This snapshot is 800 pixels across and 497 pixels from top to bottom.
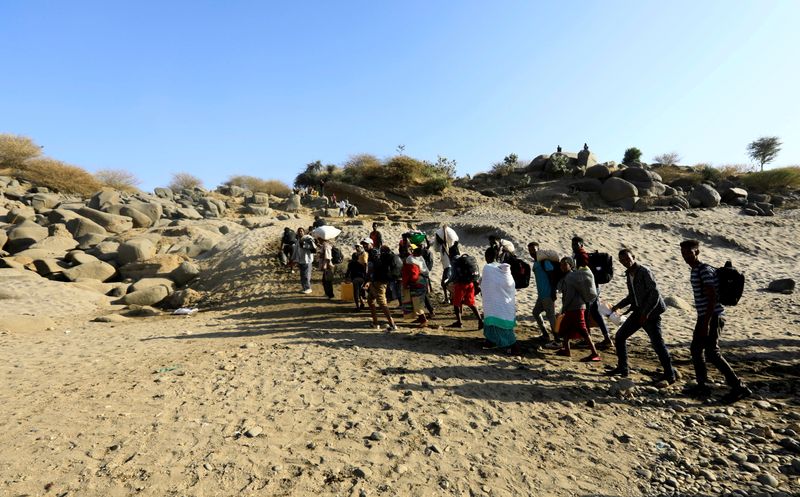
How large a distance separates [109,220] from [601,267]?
2032 cm

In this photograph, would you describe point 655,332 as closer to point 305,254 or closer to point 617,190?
point 305,254

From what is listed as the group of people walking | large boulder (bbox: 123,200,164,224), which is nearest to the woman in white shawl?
the group of people walking

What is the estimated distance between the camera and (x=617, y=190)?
22172 millimetres

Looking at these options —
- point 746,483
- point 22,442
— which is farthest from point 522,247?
point 22,442

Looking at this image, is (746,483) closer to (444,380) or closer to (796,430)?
(796,430)

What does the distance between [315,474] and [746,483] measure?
3.23 meters

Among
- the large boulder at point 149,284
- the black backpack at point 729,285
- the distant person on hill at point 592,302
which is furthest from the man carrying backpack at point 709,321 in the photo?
the large boulder at point 149,284

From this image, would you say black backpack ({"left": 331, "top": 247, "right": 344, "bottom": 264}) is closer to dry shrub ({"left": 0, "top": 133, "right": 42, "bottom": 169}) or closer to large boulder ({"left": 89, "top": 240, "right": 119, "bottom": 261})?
large boulder ({"left": 89, "top": 240, "right": 119, "bottom": 261})

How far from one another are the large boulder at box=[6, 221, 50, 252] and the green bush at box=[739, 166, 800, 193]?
36.3 metres

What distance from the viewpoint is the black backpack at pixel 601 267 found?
5871 millimetres

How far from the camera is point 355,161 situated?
91.7 ft

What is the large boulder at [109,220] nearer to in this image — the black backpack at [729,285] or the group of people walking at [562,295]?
the group of people walking at [562,295]

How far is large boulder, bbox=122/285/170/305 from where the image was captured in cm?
1091

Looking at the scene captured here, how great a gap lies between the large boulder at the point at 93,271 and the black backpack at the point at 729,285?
15.9m
